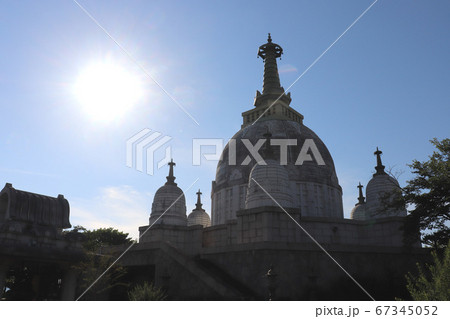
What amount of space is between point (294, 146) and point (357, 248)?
16385mm

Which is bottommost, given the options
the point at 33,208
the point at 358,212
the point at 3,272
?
the point at 3,272

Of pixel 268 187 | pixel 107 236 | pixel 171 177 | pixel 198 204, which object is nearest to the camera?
pixel 268 187

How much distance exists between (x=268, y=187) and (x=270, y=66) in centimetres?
2678

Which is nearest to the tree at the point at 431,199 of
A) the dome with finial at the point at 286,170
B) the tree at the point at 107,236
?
the dome with finial at the point at 286,170

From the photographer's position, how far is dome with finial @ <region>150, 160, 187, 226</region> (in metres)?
→ 37.2

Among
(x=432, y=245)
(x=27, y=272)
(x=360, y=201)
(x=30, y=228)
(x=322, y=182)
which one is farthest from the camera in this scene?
(x=360, y=201)

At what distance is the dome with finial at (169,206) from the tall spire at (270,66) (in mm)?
18871

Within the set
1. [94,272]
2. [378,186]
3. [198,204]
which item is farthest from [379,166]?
[94,272]

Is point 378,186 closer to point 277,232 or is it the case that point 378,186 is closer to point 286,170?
point 286,170

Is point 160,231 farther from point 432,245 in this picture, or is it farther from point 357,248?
point 432,245

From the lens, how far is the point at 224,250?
2511 cm

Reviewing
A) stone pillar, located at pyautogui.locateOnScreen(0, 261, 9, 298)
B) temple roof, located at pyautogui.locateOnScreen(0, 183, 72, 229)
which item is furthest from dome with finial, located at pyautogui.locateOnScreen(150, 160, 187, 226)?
stone pillar, located at pyautogui.locateOnScreen(0, 261, 9, 298)

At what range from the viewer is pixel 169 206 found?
38.0 meters

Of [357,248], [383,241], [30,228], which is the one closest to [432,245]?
[357,248]
